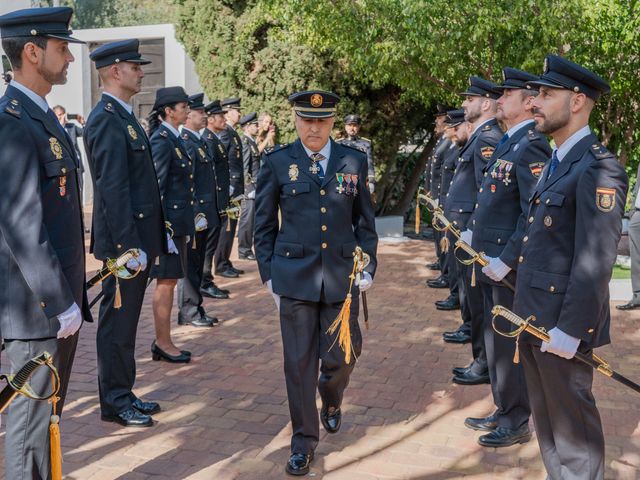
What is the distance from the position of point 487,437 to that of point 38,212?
120 inches

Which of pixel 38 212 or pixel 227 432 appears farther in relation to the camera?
pixel 227 432

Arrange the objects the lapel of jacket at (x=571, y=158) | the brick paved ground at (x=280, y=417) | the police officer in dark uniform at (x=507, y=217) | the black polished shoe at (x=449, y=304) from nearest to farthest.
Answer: the lapel of jacket at (x=571, y=158) → the brick paved ground at (x=280, y=417) → the police officer in dark uniform at (x=507, y=217) → the black polished shoe at (x=449, y=304)

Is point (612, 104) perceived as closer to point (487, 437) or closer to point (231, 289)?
point (231, 289)

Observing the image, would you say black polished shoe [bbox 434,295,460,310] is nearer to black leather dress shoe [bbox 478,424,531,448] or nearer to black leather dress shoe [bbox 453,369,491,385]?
black leather dress shoe [bbox 453,369,491,385]

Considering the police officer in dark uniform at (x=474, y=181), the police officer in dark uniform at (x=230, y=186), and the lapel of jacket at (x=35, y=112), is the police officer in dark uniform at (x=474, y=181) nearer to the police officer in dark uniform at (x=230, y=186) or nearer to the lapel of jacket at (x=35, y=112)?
the lapel of jacket at (x=35, y=112)

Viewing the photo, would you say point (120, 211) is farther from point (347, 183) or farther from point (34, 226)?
point (34, 226)

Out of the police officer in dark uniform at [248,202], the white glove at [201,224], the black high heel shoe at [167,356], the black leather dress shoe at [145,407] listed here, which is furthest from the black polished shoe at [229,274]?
the black leather dress shoe at [145,407]

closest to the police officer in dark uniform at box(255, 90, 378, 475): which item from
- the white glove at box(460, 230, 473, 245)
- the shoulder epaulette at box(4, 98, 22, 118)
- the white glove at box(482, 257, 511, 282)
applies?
the white glove at box(482, 257, 511, 282)

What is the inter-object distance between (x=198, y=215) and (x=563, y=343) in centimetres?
496

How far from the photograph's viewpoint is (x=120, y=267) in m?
4.43

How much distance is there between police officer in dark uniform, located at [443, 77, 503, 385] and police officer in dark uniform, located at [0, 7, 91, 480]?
290cm

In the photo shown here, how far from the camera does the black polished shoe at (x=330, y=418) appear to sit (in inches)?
183

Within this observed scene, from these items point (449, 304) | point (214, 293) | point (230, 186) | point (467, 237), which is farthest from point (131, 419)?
point (230, 186)

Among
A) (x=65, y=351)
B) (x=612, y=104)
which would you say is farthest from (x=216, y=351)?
(x=612, y=104)
